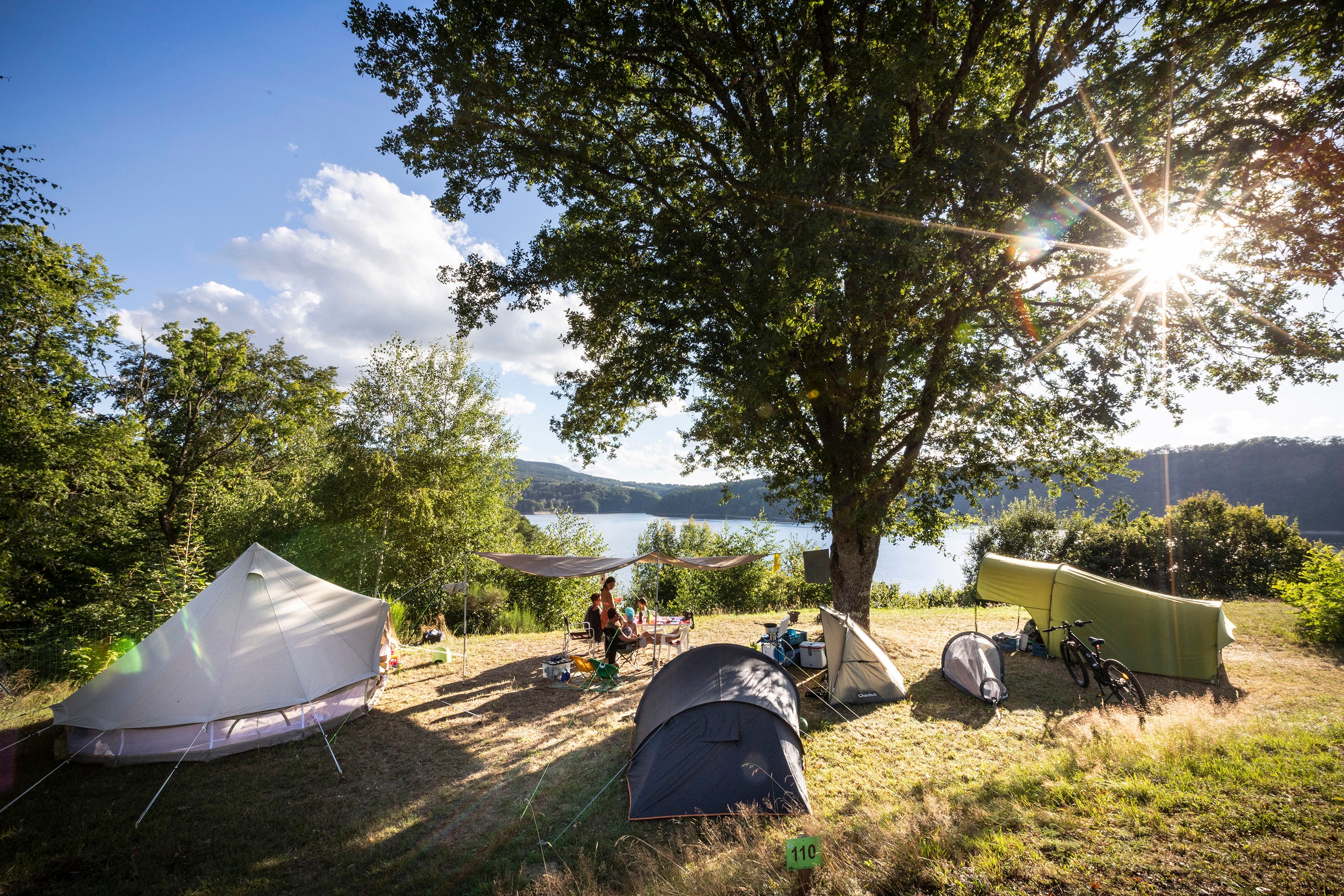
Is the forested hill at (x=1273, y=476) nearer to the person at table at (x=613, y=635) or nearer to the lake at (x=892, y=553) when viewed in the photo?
the lake at (x=892, y=553)

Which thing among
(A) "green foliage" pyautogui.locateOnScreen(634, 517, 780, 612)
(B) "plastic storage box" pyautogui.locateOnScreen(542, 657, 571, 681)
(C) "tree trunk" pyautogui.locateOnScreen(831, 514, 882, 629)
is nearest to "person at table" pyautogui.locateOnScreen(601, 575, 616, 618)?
(B) "plastic storage box" pyautogui.locateOnScreen(542, 657, 571, 681)

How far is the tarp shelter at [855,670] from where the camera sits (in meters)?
8.02

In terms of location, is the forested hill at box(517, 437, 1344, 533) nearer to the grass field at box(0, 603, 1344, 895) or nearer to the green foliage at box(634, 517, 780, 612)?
the green foliage at box(634, 517, 780, 612)

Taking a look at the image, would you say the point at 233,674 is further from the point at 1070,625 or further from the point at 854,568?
the point at 1070,625

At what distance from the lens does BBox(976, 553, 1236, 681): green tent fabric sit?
8.75 meters

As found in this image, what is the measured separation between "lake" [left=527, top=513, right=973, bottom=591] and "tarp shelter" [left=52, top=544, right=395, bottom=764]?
12365mm

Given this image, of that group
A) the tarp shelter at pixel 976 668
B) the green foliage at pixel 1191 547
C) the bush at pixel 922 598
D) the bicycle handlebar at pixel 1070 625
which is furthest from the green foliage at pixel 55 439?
the green foliage at pixel 1191 547

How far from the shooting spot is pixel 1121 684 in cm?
761

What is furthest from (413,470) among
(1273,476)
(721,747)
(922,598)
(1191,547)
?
(1273,476)

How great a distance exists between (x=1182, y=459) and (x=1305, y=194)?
46820 millimetres

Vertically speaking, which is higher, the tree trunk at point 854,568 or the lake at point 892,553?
the tree trunk at point 854,568

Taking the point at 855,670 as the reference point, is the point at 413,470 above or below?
above

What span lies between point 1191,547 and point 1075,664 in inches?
634

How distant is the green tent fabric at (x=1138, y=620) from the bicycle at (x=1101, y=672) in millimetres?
749
